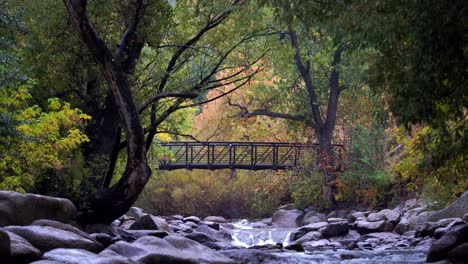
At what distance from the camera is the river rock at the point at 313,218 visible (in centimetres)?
2539

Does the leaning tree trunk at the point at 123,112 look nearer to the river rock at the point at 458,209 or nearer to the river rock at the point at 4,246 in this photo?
the river rock at the point at 4,246

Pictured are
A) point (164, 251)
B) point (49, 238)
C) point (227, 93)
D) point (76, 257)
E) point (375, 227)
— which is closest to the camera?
point (76, 257)

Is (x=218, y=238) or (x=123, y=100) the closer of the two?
(x=123, y=100)

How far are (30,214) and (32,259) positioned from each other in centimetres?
291

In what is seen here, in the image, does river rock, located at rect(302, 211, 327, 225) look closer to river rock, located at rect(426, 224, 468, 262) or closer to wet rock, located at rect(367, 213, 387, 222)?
wet rock, located at rect(367, 213, 387, 222)

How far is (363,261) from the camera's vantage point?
12508 mm

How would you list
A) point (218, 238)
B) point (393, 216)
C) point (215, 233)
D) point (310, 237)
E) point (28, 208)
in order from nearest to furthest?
point (28, 208), point (310, 237), point (218, 238), point (215, 233), point (393, 216)

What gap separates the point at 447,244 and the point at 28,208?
6.55 m

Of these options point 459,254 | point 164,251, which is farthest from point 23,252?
point 459,254

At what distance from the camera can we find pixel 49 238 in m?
8.62

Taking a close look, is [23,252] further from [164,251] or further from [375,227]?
[375,227]

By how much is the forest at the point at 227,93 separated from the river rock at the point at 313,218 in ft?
3.53

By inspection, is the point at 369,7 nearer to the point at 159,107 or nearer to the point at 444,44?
the point at 444,44

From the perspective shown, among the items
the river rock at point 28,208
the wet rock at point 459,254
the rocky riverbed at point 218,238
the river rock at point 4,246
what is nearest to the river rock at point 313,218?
the rocky riverbed at point 218,238
